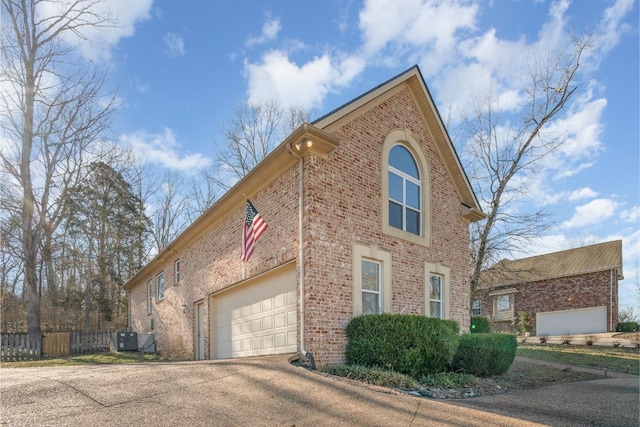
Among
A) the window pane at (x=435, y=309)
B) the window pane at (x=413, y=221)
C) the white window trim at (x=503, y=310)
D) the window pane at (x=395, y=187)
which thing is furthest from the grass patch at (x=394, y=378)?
Result: the white window trim at (x=503, y=310)

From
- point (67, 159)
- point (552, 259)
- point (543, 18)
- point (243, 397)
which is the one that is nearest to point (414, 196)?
point (543, 18)

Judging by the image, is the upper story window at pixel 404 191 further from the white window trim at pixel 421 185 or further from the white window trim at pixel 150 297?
the white window trim at pixel 150 297

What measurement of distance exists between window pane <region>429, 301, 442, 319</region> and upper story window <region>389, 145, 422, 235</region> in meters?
2.13

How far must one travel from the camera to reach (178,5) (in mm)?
11570

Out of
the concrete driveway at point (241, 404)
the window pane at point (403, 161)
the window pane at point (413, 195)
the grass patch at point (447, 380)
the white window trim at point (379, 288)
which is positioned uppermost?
the window pane at point (403, 161)

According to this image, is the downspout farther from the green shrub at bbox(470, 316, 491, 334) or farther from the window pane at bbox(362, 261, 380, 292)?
the green shrub at bbox(470, 316, 491, 334)

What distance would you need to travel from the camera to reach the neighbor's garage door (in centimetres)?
2520

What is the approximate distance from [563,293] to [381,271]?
22227mm

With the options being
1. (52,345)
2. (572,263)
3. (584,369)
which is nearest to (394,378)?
(584,369)

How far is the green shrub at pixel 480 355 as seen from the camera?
10.0m

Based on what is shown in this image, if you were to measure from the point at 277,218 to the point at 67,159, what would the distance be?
18.5 m

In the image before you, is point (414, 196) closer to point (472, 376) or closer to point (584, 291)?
point (472, 376)

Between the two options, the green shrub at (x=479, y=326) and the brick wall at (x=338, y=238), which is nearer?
the brick wall at (x=338, y=238)

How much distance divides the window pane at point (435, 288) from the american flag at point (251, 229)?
17.2 ft
